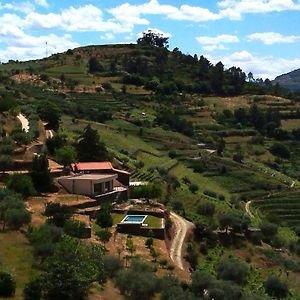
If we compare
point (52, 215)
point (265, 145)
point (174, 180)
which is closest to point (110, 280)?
point (52, 215)

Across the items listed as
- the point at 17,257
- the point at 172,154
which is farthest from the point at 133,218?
the point at 172,154

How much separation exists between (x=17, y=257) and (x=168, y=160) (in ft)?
123

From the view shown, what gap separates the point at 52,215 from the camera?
27.5 metres

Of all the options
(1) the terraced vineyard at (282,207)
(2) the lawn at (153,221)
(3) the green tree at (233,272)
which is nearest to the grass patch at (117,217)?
(2) the lawn at (153,221)

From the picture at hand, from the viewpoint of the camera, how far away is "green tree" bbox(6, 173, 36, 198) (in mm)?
29484

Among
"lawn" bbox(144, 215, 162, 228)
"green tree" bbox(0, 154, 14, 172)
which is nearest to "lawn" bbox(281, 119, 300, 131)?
"lawn" bbox(144, 215, 162, 228)

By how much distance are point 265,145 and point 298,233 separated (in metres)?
33.8

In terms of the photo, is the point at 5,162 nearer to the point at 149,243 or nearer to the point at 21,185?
the point at 21,185

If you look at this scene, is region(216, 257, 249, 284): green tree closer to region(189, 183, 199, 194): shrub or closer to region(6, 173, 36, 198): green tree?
region(6, 173, 36, 198): green tree

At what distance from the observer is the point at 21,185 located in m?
29.6

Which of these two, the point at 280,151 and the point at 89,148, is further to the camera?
the point at 280,151

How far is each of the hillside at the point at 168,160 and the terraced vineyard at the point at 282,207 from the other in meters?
0.16

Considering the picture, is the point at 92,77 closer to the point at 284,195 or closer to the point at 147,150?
the point at 147,150

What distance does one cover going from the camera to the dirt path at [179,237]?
97.3ft
